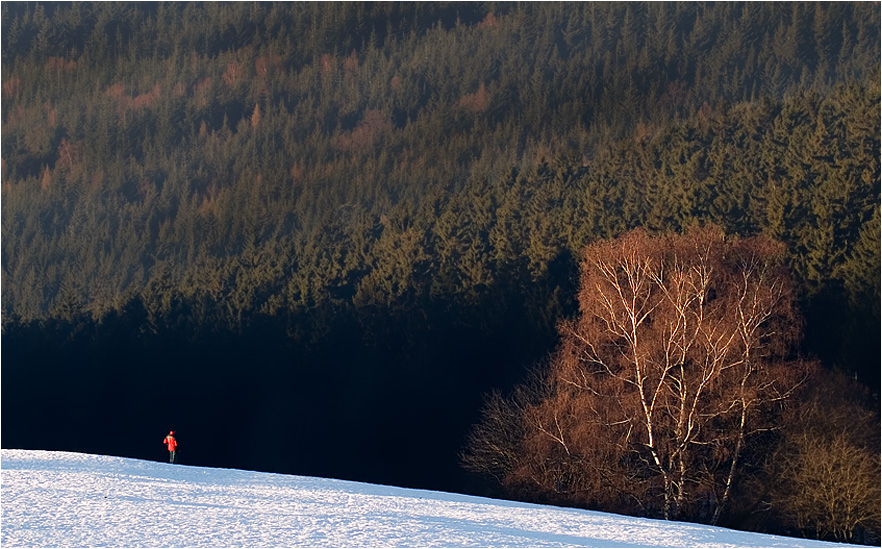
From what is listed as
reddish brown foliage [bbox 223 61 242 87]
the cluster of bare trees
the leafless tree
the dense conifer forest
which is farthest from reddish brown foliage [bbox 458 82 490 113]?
the leafless tree

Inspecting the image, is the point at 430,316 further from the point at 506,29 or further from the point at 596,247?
the point at 506,29

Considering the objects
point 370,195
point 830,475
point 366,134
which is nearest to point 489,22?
point 366,134

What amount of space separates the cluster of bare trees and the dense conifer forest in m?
8.45

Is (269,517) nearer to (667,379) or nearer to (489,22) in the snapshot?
(667,379)

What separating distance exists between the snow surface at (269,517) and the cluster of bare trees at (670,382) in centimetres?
659

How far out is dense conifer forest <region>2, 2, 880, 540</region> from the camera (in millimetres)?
58844

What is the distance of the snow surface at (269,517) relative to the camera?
17500mm

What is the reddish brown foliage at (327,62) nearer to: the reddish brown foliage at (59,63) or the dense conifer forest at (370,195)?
the dense conifer forest at (370,195)

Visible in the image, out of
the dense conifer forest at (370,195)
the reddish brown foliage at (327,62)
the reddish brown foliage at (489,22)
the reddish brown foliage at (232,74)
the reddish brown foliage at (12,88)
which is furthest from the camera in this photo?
the reddish brown foliage at (12,88)

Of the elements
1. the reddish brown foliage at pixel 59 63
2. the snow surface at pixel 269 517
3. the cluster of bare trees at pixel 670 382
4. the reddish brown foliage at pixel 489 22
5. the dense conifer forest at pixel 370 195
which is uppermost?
the reddish brown foliage at pixel 59 63

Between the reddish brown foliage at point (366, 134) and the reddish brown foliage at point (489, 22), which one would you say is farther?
the reddish brown foliage at point (489, 22)

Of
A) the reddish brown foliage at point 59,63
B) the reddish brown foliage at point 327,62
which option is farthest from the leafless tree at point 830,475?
the reddish brown foliage at point 59,63

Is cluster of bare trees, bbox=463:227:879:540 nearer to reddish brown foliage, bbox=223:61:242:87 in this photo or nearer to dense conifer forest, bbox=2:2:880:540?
dense conifer forest, bbox=2:2:880:540

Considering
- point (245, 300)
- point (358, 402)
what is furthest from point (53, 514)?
Result: point (245, 300)
